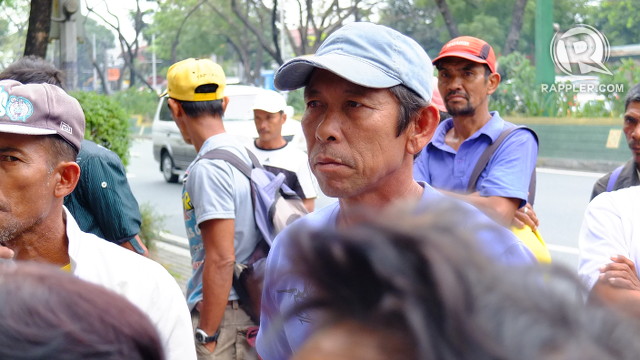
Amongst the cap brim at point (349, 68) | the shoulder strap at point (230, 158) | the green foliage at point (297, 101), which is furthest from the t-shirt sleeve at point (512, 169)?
the green foliage at point (297, 101)

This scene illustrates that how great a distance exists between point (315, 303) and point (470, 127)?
3.13 m

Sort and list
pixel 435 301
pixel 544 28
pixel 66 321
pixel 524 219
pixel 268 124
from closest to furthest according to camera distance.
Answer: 1. pixel 435 301
2. pixel 66 321
3. pixel 524 219
4. pixel 268 124
5. pixel 544 28

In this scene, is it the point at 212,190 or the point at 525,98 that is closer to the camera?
the point at 212,190

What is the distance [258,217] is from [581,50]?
60.8 feet

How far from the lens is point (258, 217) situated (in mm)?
3727

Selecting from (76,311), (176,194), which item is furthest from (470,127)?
(176,194)

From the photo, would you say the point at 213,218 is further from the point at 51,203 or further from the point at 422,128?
the point at 422,128

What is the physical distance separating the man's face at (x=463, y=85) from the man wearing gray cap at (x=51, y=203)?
79.5 inches

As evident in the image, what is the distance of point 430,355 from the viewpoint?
817 millimetres

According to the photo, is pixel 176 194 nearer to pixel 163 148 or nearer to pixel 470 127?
pixel 163 148

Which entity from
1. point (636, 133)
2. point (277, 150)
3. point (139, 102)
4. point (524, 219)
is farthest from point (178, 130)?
point (139, 102)

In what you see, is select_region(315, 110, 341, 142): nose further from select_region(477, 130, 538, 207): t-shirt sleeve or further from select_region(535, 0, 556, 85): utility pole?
select_region(535, 0, 556, 85): utility pole

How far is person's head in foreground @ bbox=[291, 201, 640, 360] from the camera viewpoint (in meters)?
0.80

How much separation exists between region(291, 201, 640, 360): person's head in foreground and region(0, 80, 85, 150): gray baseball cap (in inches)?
65.4
